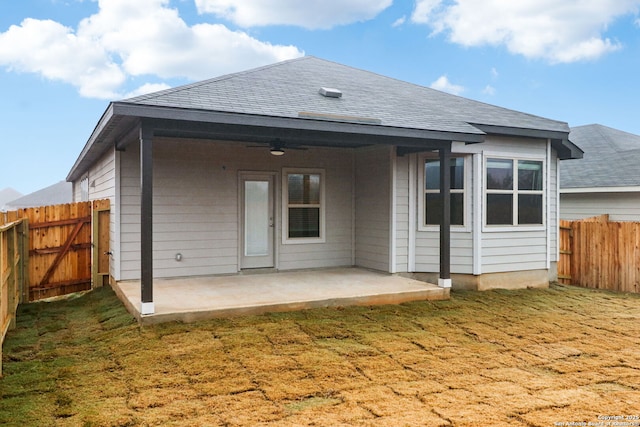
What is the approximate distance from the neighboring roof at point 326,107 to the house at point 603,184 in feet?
11.4

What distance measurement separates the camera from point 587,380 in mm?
4023

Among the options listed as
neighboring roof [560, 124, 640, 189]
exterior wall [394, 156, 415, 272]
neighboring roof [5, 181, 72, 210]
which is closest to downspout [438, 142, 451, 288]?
exterior wall [394, 156, 415, 272]

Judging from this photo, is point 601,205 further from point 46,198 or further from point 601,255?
point 46,198

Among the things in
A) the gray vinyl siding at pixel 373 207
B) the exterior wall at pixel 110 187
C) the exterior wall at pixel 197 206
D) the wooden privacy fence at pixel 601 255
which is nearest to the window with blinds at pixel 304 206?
the exterior wall at pixel 197 206

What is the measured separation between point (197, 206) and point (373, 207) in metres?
3.26

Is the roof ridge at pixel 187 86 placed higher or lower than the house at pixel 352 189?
higher

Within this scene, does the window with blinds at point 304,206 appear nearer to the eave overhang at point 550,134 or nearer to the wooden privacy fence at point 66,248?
the eave overhang at point 550,134

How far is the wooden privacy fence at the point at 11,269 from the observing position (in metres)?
5.15

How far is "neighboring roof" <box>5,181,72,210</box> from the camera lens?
1331 inches

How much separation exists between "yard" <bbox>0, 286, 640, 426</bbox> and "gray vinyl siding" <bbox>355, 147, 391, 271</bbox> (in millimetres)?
2099

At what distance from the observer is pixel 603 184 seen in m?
12.4

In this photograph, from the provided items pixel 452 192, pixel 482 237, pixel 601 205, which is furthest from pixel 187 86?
pixel 601 205

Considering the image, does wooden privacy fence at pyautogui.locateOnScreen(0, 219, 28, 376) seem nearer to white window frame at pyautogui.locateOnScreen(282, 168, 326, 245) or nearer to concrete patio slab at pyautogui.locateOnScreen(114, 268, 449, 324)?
concrete patio slab at pyautogui.locateOnScreen(114, 268, 449, 324)

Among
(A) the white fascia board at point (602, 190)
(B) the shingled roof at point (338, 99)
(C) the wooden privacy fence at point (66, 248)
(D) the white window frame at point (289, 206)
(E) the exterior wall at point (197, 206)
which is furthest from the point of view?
(A) the white fascia board at point (602, 190)
